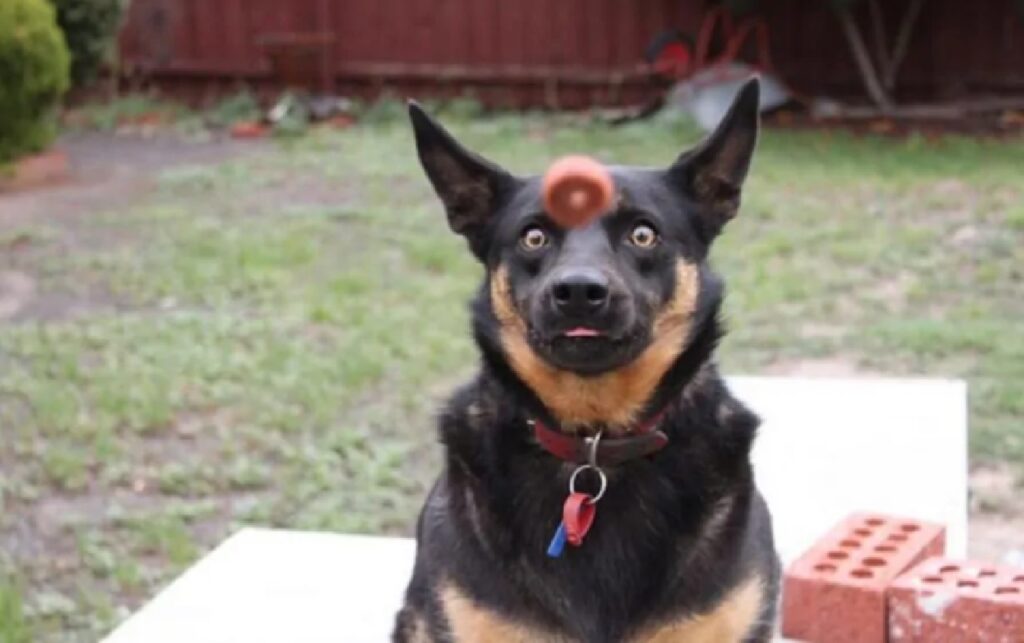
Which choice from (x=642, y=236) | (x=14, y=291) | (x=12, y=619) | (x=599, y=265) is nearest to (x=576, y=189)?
(x=599, y=265)

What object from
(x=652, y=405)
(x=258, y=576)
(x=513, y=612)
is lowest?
(x=258, y=576)

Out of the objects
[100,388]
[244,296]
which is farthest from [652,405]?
[244,296]

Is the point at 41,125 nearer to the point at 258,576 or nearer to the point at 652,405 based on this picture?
the point at 258,576

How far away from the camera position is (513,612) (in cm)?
263

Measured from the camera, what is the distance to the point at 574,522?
263 cm

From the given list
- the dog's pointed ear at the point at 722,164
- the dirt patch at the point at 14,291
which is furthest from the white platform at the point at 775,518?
the dirt patch at the point at 14,291

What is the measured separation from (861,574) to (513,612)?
3.42 feet

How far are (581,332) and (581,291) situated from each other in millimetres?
86

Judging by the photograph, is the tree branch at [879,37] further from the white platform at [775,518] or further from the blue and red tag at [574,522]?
the blue and red tag at [574,522]

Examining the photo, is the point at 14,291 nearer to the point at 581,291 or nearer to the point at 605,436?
the point at 605,436

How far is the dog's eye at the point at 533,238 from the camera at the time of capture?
2.66 metres

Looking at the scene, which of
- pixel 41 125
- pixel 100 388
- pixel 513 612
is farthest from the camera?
pixel 41 125

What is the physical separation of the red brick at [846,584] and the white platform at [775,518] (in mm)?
233

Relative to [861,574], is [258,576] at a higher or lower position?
lower
